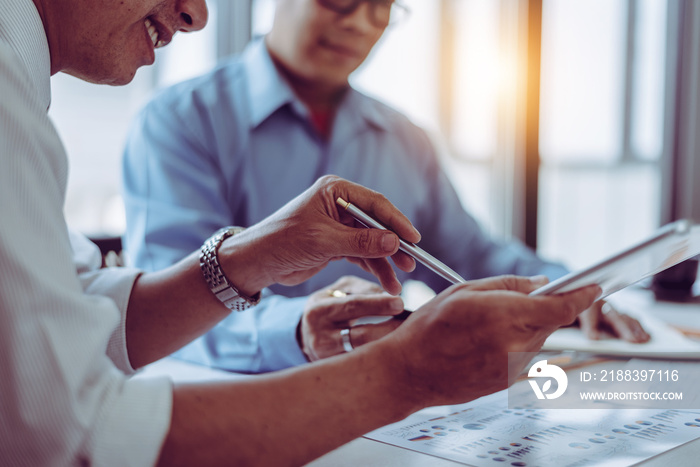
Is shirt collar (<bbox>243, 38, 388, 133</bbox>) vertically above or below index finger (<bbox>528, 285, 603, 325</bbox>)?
above

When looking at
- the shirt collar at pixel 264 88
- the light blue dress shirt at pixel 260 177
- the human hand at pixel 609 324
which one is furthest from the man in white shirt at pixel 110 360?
the shirt collar at pixel 264 88

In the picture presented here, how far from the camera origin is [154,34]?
78 centimetres

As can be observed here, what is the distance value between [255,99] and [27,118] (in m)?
0.88

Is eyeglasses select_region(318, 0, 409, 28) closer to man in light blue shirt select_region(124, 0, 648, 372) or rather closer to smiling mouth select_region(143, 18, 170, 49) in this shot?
man in light blue shirt select_region(124, 0, 648, 372)

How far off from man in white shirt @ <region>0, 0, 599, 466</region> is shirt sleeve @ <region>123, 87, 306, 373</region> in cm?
25

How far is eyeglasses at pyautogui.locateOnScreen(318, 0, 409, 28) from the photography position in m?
1.21

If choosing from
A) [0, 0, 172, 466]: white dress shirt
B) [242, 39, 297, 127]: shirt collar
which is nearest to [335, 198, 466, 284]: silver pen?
[0, 0, 172, 466]: white dress shirt

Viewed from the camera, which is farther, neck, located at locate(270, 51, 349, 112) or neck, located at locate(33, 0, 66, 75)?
neck, located at locate(270, 51, 349, 112)

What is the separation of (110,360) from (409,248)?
1.07ft

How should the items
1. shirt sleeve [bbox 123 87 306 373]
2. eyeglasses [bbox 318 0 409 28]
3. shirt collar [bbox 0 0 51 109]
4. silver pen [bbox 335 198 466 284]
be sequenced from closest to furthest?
shirt collar [bbox 0 0 51 109] < silver pen [bbox 335 198 466 284] < shirt sleeve [bbox 123 87 306 373] < eyeglasses [bbox 318 0 409 28]

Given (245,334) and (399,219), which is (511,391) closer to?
(399,219)

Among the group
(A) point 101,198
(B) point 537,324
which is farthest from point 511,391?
(A) point 101,198

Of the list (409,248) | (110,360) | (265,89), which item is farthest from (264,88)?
(110,360)

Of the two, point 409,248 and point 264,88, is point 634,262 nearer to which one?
point 409,248
